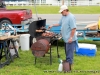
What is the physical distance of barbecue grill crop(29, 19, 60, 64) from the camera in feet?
24.6

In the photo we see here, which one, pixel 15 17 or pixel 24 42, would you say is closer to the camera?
pixel 24 42

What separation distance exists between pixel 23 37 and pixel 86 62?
9.44 ft

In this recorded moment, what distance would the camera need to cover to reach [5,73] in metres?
7.17

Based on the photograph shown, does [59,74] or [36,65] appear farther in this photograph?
[36,65]

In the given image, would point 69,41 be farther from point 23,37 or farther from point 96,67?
point 23,37

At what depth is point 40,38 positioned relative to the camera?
8008 millimetres

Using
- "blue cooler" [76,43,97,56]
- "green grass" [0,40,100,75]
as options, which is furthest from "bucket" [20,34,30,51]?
"blue cooler" [76,43,97,56]

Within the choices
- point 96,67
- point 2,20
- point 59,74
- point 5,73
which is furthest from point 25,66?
point 2,20

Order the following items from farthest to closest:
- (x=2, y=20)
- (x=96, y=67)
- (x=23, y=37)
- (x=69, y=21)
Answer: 1. (x=2, y=20)
2. (x=23, y=37)
3. (x=96, y=67)
4. (x=69, y=21)

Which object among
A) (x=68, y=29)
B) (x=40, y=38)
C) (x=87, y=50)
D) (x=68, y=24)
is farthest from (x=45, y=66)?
(x=87, y=50)

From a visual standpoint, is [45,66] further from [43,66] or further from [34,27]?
[34,27]

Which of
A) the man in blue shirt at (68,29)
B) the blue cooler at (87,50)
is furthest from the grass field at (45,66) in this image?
the man in blue shirt at (68,29)

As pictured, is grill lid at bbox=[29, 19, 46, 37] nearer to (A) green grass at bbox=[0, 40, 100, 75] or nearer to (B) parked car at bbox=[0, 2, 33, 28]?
(A) green grass at bbox=[0, 40, 100, 75]

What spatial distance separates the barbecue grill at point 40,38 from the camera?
24.6 ft
